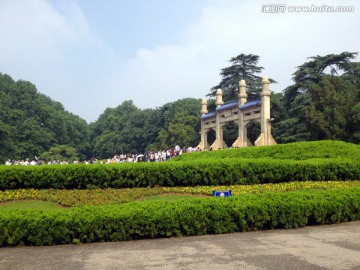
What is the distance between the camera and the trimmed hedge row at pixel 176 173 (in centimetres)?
1181

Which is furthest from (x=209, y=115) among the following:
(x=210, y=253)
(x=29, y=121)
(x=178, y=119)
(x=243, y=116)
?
(x=29, y=121)

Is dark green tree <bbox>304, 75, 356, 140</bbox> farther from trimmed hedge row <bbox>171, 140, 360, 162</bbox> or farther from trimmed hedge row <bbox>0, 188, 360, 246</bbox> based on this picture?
trimmed hedge row <bbox>0, 188, 360, 246</bbox>

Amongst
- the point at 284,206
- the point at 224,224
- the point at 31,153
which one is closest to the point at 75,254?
the point at 224,224

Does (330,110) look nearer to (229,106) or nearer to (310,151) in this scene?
(229,106)

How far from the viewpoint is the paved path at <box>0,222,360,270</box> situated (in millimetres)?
5348

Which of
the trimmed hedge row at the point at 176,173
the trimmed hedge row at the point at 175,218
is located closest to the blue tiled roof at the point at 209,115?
the trimmed hedge row at the point at 176,173

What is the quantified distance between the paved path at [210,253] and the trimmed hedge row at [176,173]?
498 cm

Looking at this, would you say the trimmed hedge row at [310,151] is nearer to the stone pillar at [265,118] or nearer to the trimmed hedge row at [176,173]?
the trimmed hedge row at [176,173]

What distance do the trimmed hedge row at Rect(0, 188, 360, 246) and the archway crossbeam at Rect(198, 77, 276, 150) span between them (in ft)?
56.2

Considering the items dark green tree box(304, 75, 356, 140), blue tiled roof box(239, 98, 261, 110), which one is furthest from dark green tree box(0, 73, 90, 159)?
dark green tree box(304, 75, 356, 140)

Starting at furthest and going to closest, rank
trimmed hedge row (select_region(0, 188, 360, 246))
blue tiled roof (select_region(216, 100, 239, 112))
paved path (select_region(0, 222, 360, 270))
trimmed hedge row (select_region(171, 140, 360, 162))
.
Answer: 1. blue tiled roof (select_region(216, 100, 239, 112))
2. trimmed hedge row (select_region(171, 140, 360, 162))
3. trimmed hedge row (select_region(0, 188, 360, 246))
4. paved path (select_region(0, 222, 360, 270))

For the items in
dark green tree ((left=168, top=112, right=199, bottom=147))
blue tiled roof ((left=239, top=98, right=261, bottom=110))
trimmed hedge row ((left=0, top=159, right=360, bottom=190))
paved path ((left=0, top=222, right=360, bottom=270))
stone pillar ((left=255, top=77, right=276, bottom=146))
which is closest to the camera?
paved path ((left=0, top=222, right=360, bottom=270))

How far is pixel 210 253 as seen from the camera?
598 cm

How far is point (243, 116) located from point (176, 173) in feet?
56.6
